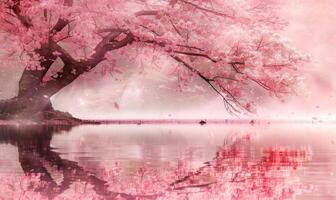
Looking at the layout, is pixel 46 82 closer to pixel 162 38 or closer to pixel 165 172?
pixel 162 38

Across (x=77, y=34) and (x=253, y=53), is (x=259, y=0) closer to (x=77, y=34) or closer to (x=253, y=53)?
(x=253, y=53)

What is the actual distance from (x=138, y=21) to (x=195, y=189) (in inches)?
619

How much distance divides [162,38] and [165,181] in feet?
50.1

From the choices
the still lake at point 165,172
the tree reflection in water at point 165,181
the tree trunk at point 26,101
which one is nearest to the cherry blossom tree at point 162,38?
the tree trunk at point 26,101

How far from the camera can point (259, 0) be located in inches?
902

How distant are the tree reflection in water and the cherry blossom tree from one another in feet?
33.0

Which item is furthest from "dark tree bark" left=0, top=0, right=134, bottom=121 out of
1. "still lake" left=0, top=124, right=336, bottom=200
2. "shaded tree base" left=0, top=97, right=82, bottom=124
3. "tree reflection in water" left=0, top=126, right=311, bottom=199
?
"tree reflection in water" left=0, top=126, right=311, bottom=199

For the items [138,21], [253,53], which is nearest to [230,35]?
[253,53]

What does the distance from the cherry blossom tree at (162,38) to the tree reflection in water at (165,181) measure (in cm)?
1005

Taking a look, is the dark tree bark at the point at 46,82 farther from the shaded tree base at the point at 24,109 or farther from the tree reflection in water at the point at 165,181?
the tree reflection in water at the point at 165,181

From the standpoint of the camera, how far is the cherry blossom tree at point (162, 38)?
72.4ft

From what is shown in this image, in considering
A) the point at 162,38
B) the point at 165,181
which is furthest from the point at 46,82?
the point at 165,181

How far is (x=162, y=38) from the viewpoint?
23797 mm

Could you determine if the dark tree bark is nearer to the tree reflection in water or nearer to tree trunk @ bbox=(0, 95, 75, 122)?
tree trunk @ bbox=(0, 95, 75, 122)
